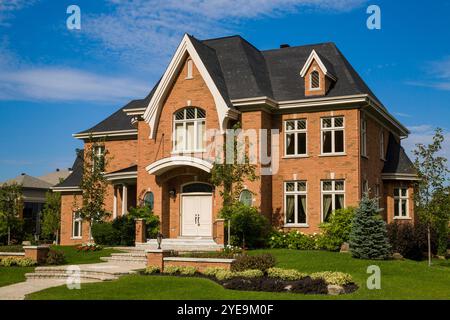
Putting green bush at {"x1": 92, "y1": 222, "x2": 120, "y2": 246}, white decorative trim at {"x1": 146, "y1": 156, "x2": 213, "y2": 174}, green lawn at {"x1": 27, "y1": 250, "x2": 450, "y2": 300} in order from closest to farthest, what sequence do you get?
green lawn at {"x1": 27, "y1": 250, "x2": 450, "y2": 300}
white decorative trim at {"x1": 146, "y1": 156, "x2": 213, "y2": 174}
green bush at {"x1": 92, "y1": 222, "x2": 120, "y2": 246}

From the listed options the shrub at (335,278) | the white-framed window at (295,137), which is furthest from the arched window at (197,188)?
the shrub at (335,278)

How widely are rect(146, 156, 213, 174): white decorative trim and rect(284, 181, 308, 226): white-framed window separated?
4.34 m

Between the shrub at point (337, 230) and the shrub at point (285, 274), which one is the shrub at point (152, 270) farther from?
the shrub at point (337, 230)

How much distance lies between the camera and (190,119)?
28453 millimetres

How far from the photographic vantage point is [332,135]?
2750 cm

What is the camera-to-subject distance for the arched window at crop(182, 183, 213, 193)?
2856cm

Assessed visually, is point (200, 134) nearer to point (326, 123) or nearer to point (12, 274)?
point (326, 123)

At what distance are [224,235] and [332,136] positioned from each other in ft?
23.1

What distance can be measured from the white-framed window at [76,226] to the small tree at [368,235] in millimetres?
21287

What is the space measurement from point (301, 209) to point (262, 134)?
4.10 metres

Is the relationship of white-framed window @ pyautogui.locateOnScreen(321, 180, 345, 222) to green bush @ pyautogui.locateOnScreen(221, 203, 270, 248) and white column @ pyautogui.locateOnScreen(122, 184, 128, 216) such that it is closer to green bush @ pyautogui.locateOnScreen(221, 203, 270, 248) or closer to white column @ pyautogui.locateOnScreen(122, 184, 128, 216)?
green bush @ pyautogui.locateOnScreen(221, 203, 270, 248)

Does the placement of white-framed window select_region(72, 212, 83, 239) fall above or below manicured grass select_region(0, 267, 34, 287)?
above

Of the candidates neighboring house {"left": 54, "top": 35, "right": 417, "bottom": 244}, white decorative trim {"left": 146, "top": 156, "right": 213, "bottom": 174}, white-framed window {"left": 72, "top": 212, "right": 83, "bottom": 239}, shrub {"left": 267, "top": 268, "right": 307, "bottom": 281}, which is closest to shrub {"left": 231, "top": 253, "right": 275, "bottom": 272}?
shrub {"left": 267, "top": 268, "right": 307, "bottom": 281}

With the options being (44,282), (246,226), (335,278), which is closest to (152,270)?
(44,282)
